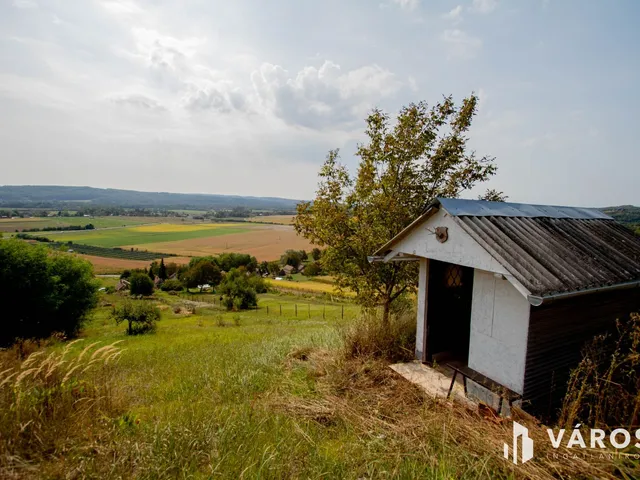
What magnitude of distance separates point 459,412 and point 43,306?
28648 millimetres

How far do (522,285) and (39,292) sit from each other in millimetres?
29583

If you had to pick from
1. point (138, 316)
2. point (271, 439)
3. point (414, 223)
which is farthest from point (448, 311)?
point (138, 316)

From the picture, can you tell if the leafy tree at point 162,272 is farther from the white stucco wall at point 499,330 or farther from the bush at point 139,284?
the white stucco wall at point 499,330

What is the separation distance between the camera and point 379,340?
25.0ft

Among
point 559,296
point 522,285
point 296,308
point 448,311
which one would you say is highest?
point 522,285

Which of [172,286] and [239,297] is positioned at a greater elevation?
[239,297]

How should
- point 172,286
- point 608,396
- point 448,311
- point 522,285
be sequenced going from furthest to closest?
point 172,286, point 448,311, point 522,285, point 608,396

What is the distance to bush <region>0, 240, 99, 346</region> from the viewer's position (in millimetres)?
21609

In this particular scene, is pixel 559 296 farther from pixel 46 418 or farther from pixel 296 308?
pixel 296 308

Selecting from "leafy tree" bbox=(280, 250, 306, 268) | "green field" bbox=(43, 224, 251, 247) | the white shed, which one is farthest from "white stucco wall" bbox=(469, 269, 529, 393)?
"green field" bbox=(43, 224, 251, 247)

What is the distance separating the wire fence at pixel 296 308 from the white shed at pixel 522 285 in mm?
16995

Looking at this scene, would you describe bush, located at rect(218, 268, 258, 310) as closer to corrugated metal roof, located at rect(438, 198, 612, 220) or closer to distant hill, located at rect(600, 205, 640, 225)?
distant hill, located at rect(600, 205, 640, 225)

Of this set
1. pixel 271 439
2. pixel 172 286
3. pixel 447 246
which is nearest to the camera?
pixel 271 439

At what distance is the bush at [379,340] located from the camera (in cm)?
739
